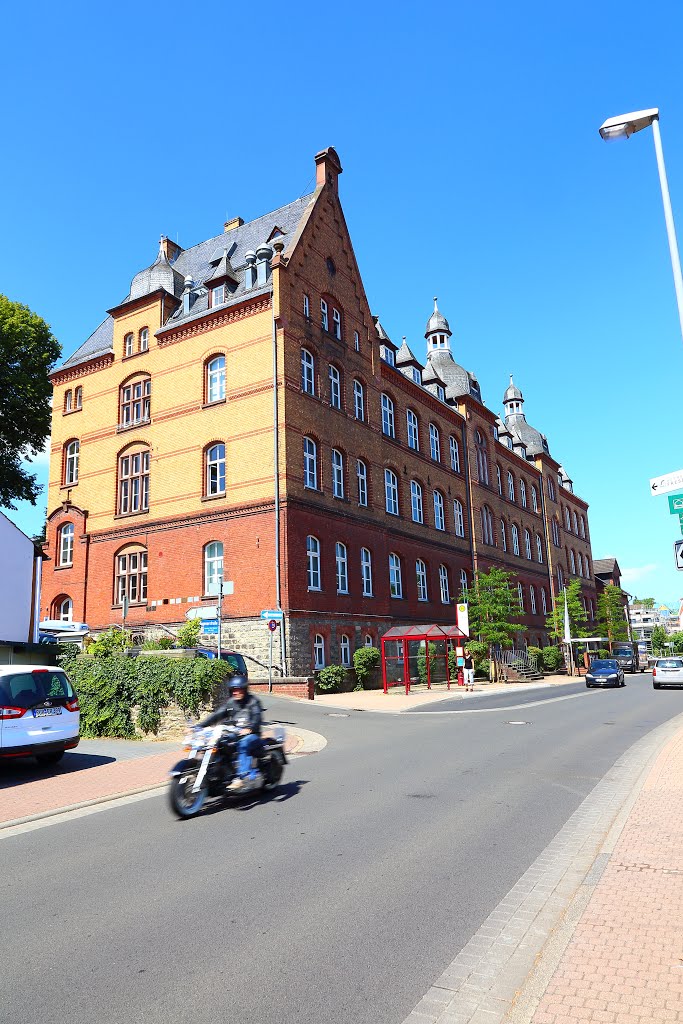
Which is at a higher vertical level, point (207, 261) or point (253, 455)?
point (207, 261)

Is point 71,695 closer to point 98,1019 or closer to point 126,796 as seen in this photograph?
point 126,796

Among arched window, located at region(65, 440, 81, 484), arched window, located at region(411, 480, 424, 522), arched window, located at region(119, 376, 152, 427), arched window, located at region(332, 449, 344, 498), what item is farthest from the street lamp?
arched window, located at region(65, 440, 81, 484)

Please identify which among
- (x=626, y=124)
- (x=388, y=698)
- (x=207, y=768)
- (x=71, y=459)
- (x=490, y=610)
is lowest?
(x=388, y=698)

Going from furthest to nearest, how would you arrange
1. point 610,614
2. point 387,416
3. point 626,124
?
point 610,614, point 387,416, point 626,124

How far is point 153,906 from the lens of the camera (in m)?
5.37

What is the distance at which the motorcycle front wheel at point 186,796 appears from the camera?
328 inches

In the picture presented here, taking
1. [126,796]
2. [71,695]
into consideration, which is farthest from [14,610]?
[126,796]

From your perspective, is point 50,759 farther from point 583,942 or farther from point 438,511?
point 438,511

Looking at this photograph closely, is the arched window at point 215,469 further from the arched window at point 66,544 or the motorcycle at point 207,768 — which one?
the motorcycle at point 207,768

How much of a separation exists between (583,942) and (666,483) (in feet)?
17.5

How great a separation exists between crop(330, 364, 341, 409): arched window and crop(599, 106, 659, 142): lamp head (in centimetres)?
2307

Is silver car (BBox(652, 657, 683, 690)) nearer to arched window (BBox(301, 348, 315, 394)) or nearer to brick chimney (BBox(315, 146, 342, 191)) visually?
arched window (BBox(301, 348, 315, 394))

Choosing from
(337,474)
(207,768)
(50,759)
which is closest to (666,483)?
(207,768)

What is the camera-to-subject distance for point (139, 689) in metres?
15.7
